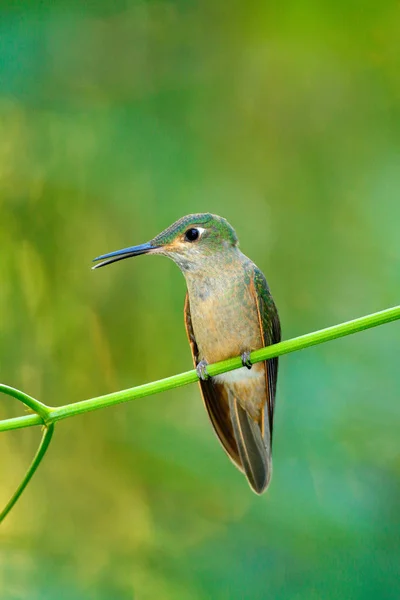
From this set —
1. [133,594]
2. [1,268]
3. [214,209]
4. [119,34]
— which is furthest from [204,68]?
[133,594]

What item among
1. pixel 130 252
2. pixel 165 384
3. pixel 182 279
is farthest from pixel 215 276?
pixel 182 279

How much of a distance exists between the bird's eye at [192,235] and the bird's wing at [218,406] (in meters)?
0.32

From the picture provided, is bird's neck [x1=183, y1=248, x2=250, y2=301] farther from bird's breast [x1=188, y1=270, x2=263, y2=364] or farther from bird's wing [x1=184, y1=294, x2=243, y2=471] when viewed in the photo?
bird's wing [x1=184, y1=294, x2=243, y2=471]

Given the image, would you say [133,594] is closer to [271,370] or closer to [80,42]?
[271,370]

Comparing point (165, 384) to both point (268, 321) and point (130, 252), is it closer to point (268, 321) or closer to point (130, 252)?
point (130, 252)

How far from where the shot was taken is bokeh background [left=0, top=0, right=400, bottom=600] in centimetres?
309

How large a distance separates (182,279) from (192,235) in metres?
1.29

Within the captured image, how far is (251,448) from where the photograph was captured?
97.1 inches

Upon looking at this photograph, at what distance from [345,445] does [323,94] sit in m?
1.95

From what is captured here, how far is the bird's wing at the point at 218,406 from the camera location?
2443 mm

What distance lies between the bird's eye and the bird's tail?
26.0 inches

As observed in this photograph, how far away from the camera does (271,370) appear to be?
245 centimetres

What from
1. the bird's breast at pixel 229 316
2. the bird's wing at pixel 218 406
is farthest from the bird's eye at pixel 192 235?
the bird's wing at pixel 218 406

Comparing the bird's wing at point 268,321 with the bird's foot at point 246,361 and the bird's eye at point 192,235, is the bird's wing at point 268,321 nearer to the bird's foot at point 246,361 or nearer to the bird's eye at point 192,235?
the bird's foot at point 246,361
